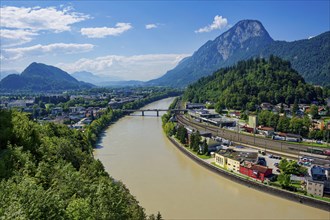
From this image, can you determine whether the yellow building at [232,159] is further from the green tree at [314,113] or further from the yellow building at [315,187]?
the green tree at [314,113]

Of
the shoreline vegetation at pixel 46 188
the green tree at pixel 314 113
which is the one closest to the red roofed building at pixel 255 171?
the shoreline vegetation at pixel 46 188

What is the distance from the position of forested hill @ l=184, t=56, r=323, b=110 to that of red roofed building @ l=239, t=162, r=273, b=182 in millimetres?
16369

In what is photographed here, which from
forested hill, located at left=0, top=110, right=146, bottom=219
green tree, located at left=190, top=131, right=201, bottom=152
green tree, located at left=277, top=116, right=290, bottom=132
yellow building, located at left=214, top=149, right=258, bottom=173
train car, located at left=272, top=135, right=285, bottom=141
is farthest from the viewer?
green tree, located at left=277, top=116, right=290, bottom=132

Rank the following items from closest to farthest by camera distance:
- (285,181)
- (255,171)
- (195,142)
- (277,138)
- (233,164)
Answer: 1. (285,181)
2. (255,171)
3. (233,164)
4. (195,142)
5. (277,138)

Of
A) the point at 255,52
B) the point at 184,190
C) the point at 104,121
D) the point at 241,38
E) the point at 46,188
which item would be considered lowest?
the point at 184,190

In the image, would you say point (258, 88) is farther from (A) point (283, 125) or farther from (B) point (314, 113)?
(A) point (283, 125)

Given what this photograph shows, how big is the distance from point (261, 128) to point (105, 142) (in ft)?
31.4

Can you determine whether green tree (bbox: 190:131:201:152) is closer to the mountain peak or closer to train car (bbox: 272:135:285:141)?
train car (bbox: 272:135:285:141)

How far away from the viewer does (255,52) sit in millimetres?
100188

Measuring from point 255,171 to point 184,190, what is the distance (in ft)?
8.14

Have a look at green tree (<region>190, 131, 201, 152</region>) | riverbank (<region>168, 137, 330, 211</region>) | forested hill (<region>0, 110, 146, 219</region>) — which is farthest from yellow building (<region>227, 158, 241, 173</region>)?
forested hill (<region>0, 110, 146, 219</region>)

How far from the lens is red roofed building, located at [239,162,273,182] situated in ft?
30.5

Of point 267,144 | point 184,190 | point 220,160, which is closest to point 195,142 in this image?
point 220,160

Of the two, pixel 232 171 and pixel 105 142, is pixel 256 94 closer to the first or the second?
pixel 105 142
